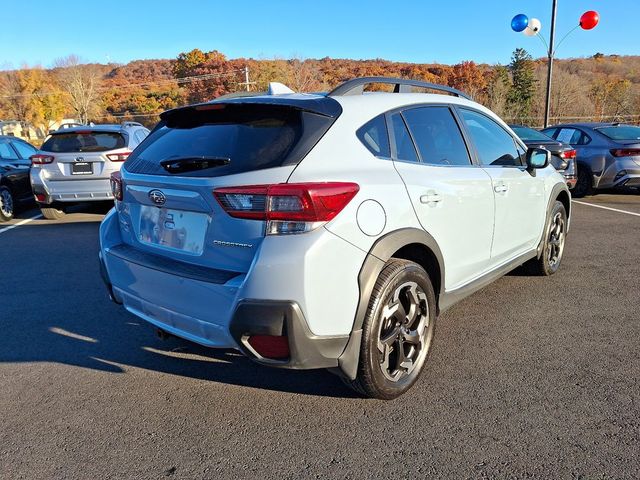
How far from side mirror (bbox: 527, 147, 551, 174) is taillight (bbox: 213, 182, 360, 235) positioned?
263cm

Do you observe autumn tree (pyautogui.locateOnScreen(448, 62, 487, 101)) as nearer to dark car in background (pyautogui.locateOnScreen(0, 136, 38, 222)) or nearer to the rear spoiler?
dark car in background (pyautogui.locateOnScreen(0, 136, 38, 222))

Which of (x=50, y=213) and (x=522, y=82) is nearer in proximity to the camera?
(x=50, y=213)

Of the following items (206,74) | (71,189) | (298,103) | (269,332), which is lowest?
(269,332)

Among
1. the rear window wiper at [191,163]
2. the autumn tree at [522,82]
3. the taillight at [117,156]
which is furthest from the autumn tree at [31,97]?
the rear window wiper at [191,163]

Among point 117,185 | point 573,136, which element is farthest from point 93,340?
point 573,136

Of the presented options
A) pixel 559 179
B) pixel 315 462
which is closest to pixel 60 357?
pixel 315 462

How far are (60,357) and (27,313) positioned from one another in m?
1.05

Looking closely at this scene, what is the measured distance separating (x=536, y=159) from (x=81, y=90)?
58727 mm

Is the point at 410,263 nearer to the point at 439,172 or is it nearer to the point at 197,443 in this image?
the point at 439,172

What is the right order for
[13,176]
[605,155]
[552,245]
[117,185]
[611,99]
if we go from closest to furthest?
[117,185]
[552,245]
[13,176]
[605,155]
[611,99]

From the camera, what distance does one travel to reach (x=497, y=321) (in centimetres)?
390

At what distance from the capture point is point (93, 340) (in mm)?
3648

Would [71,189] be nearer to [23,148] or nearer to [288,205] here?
[23,148]

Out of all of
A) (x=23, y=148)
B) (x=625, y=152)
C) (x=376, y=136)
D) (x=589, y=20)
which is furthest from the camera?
(x=589, y=20)
